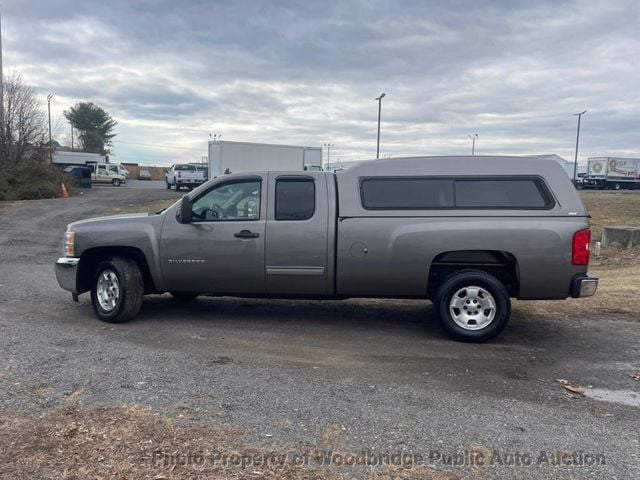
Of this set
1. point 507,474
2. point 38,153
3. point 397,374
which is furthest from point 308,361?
point 38,153

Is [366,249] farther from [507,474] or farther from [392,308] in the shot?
[507,474]

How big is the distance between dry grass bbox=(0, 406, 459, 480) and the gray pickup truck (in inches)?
106

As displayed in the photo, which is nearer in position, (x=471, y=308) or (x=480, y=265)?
(x=471, y=308)

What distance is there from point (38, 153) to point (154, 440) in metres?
34.4

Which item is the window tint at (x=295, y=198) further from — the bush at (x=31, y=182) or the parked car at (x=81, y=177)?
the parked car at (x=81, y=177)

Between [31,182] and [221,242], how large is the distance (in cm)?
2627

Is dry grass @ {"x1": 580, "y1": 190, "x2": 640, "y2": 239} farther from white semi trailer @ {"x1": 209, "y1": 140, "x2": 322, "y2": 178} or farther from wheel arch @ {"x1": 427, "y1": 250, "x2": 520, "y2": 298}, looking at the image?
white semi trailer @ {"x1": 209, "y1": 140, "x2": 322, "y2": 178}

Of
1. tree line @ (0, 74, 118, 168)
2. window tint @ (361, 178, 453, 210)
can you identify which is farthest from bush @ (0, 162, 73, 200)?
window tint @ (361, 178, 453, 210)

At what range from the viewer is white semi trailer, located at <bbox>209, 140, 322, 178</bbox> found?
31281mm

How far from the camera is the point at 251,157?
32.0 meters

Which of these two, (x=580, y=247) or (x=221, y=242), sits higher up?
(x=580, y=247)

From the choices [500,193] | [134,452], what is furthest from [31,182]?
[134,452]

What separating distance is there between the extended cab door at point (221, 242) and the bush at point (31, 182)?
2376cm

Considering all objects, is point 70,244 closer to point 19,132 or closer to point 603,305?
point 603,305
